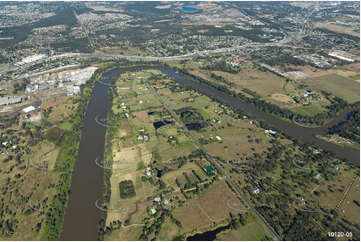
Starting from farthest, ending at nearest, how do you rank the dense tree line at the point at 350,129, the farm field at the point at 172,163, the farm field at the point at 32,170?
1. the dense tree line at the point at 350,129
2. the farm field at the point at 172,163
3. the farm field at the point at 32,170

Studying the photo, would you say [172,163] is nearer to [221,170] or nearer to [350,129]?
[221,170]

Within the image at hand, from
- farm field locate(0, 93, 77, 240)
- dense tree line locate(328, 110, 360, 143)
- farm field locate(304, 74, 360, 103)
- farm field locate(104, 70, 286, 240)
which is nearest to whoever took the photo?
farm field locate(0, 93, 77, 240)

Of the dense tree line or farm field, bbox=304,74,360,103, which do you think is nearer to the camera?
the dense tree line

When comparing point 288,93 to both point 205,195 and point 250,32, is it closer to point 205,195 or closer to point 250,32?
point 205,195

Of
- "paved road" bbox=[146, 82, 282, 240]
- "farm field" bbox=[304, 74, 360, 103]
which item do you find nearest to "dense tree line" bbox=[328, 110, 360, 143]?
"farm field" bbox=[304, 74, 360, 103]

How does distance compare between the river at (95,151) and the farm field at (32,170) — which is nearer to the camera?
the farm field at (32,170)

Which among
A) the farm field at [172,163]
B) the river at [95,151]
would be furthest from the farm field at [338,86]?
the farm field at [172,163]

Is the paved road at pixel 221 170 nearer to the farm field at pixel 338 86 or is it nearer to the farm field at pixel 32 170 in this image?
the farm field at pixel 32 170

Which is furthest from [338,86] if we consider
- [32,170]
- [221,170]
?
[32,170]

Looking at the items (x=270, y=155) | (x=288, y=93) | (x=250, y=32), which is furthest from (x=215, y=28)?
(x=270, y=155)

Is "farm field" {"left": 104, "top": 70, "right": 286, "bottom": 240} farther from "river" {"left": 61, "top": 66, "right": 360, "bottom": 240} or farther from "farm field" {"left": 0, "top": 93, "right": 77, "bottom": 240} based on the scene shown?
"farm field" {"left": 0, "top": 93, "right": 77, "bottom": 240}
